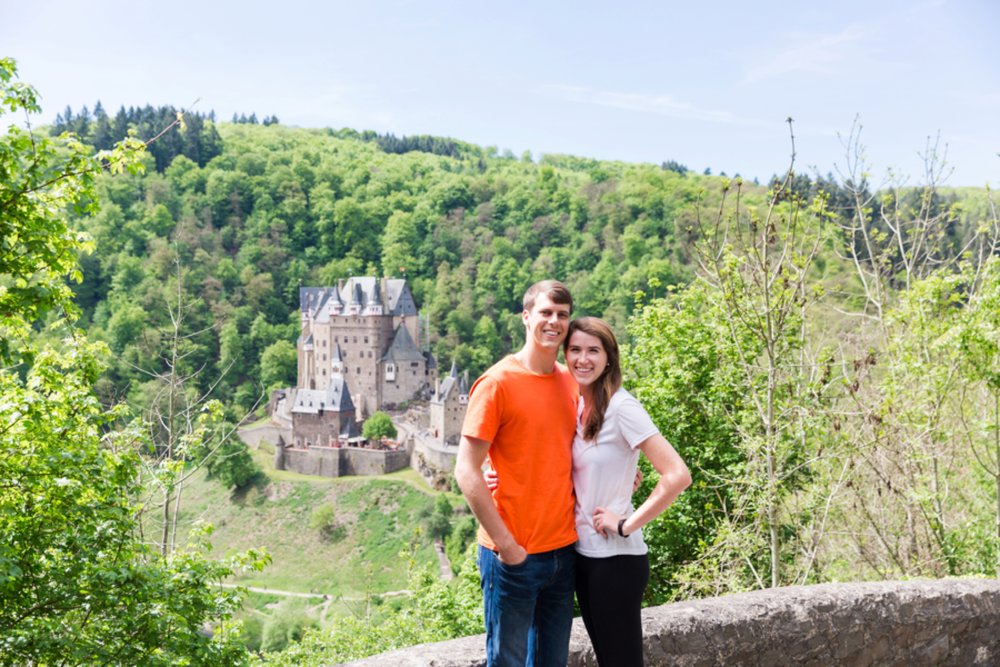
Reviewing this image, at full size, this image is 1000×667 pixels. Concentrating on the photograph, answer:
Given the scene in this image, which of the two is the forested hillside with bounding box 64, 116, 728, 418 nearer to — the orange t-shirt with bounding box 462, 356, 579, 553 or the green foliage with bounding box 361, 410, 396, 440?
the green foliage with bounding box 361, 410, 396, 440

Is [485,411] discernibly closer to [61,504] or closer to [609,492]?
[609,492]

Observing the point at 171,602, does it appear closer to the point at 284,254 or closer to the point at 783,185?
the point at 783,185

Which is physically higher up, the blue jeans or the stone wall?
the blue jeans

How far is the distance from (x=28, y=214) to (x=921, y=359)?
763 cm

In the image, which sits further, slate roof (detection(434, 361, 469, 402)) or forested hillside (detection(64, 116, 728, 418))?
forested hillside (detection(64, 116, 728, 418))

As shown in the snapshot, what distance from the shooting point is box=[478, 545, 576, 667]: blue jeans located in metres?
2.22

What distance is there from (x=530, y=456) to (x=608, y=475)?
243 mm

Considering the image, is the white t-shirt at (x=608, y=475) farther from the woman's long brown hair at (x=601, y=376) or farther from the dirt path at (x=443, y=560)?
the dirt path at (x=443, y=560)

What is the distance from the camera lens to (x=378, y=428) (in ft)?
172

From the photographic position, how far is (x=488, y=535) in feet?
7.25

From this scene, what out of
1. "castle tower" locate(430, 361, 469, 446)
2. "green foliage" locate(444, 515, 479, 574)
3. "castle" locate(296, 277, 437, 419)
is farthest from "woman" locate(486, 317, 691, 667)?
"castle" locate(296, 277, 437, 419)

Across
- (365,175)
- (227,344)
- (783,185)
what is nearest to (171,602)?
(783,185)

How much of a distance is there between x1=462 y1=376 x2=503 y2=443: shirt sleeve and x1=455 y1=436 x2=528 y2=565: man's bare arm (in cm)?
2

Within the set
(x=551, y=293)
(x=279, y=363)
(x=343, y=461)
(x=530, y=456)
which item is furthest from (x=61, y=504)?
(x=279, y=363)
